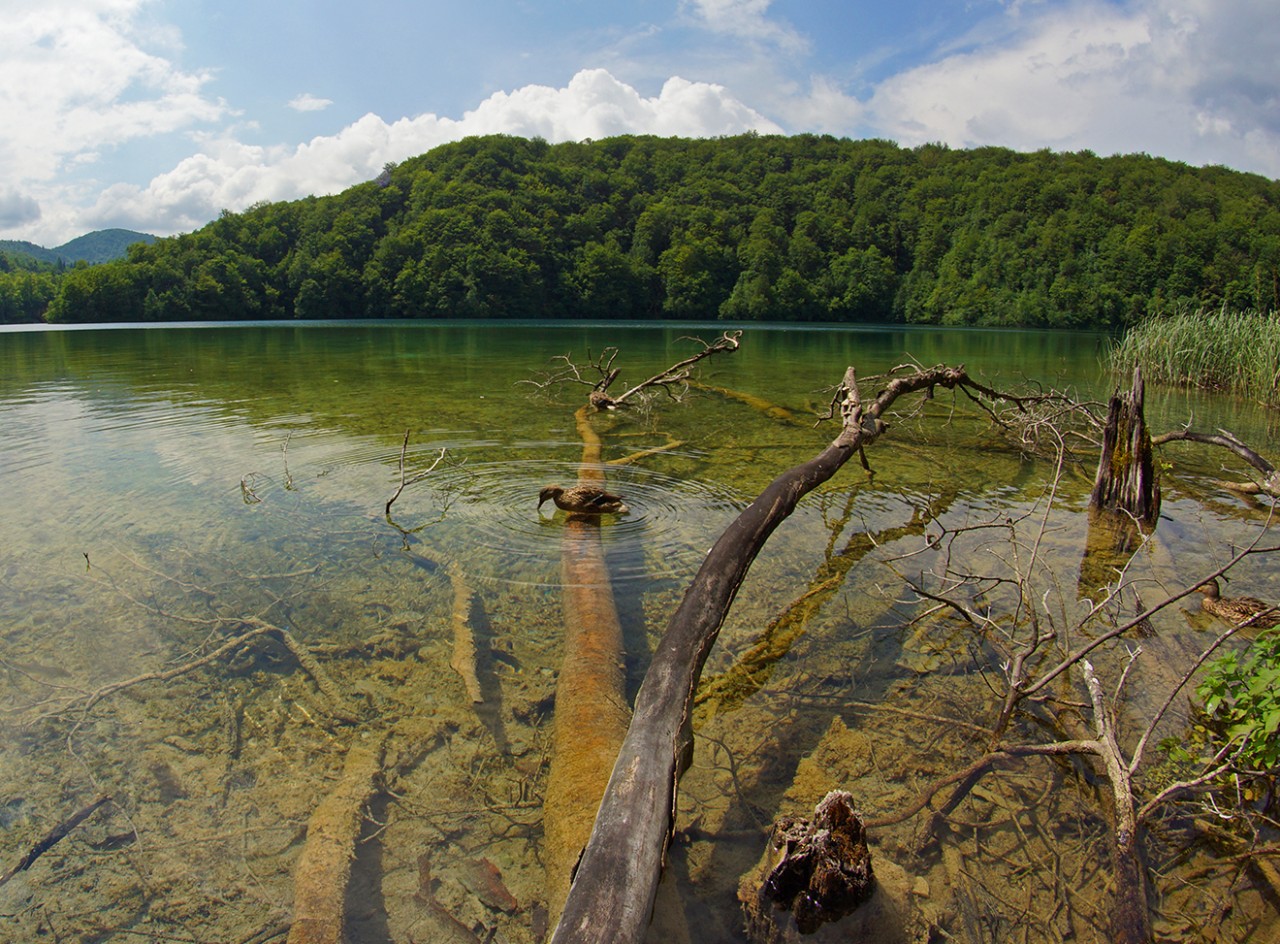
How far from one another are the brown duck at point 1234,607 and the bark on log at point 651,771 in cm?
319

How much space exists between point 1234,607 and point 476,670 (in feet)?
16.9

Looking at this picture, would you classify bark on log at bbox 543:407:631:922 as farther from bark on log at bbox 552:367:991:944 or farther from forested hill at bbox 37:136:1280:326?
forested hill at bbox 37:136:1280:326

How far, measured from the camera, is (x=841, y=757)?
11.9 ft

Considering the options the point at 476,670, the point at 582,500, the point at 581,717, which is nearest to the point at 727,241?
the point at 582,500

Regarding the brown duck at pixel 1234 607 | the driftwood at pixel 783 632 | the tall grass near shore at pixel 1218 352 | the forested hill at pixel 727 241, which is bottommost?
the driftwood at pixel 783 632

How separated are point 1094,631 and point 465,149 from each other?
113001mm

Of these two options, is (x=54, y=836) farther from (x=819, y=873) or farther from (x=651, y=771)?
(x=819, y=873)

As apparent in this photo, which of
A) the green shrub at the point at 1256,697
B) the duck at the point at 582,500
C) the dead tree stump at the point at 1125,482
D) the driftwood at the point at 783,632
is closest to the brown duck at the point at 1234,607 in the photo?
the dead tree stump at the point at 1125,482

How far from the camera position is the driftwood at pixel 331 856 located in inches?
101

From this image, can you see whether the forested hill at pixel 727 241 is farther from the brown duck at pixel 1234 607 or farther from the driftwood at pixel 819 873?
the driftwood at pixel 819 873

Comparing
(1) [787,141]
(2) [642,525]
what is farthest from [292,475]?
(1) [787,141]

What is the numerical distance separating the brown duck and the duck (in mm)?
4652

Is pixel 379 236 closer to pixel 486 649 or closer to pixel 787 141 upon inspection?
pixel 787 141

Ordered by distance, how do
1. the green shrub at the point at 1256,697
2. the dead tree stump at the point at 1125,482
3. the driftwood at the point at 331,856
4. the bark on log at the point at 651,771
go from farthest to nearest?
→ the dead tree stump at the point at 1125,482 < the green shrub at the point at 1256,697 < the driftwood at the point at 331,856 < the bark on log at the point at 651,771
